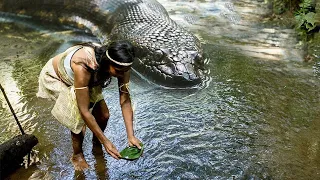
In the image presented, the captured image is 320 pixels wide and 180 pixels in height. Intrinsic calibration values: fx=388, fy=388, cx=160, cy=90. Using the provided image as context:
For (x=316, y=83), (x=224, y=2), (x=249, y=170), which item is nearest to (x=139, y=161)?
(x=249, y=170)

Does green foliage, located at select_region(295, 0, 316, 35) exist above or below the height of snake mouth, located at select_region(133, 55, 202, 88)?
above

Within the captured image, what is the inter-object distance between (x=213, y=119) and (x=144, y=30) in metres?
2.46

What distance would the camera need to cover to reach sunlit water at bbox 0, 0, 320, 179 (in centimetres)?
331

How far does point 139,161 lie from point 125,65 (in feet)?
3.78

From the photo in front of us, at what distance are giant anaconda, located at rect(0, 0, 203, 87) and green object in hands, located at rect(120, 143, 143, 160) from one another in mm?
2166

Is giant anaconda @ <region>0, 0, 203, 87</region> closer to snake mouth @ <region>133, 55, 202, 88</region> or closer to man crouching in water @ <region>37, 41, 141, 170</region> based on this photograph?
snake mouth @ <region>133, 55, 202, 88</region>

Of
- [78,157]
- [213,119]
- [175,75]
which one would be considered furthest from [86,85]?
[175,75]

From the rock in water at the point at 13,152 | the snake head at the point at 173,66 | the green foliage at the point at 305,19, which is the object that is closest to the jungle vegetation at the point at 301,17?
the green foliage at the point at 305,19

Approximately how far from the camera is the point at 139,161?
341 cm

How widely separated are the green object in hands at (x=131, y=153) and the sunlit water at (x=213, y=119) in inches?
18.3

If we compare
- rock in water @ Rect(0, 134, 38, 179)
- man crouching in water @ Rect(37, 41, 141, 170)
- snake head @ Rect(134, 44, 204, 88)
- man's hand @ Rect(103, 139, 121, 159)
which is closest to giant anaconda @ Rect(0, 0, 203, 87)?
snake head @ Rect(134, 44, 204, 88)

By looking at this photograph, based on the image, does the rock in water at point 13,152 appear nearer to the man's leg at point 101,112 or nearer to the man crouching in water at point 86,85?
the man crouching in water at point 86,85

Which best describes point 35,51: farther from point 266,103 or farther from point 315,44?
point 315,44

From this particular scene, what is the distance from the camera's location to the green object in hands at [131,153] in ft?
9.13
